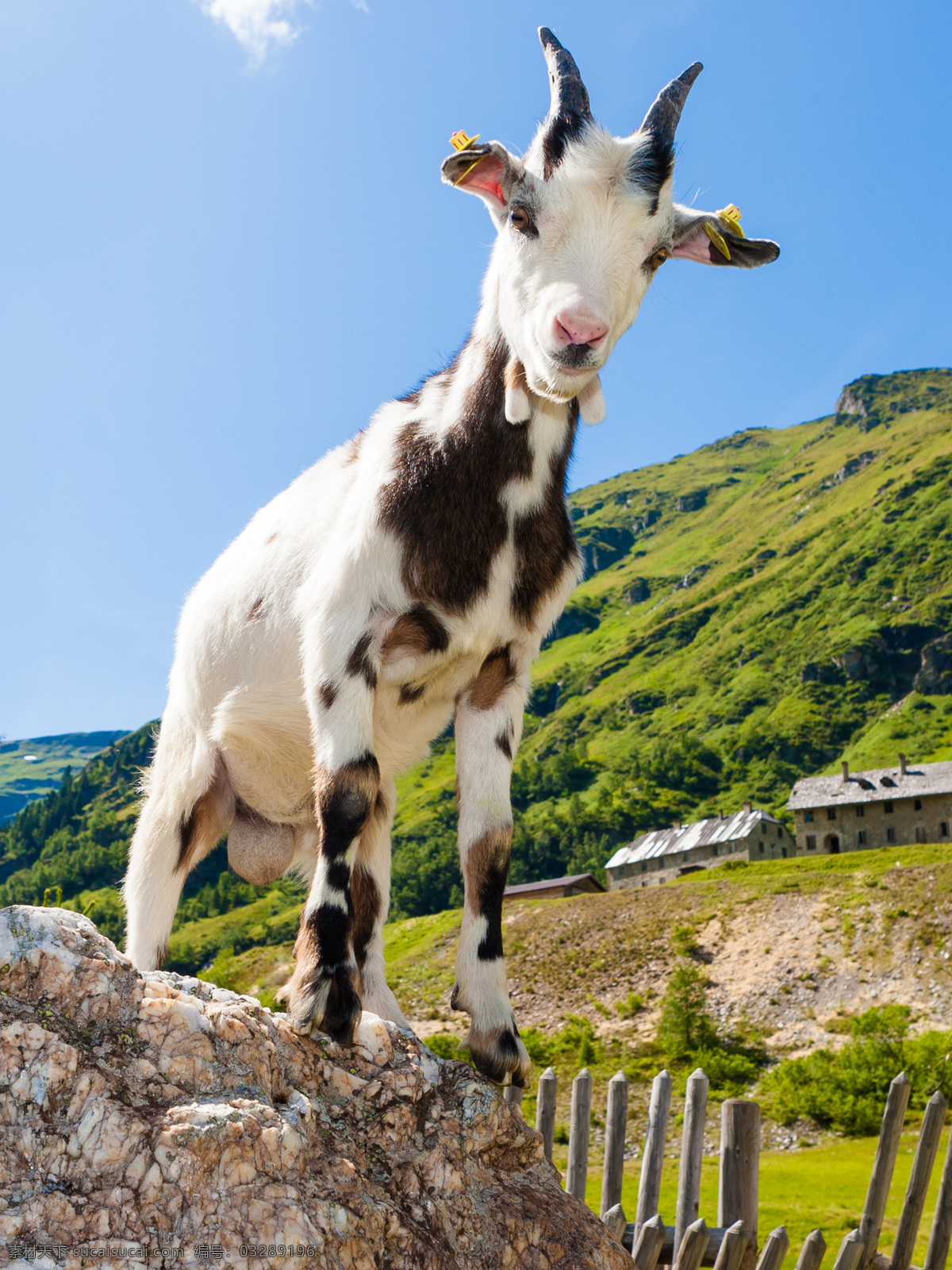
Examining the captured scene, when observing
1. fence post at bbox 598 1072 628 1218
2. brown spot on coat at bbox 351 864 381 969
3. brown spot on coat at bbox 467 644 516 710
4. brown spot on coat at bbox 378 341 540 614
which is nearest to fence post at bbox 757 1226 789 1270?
fence post at bbox 598 1072 628 1218

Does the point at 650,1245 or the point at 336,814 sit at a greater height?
the point at 336,814

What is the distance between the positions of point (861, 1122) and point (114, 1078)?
140 ft

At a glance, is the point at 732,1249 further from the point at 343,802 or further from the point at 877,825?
the point at 877,825

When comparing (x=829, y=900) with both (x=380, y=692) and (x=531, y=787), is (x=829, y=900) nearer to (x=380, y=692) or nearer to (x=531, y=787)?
(x=380, y=692)

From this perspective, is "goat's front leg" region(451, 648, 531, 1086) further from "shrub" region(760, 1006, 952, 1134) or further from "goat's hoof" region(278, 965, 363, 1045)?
"shrub" region(760, 1006, 952, 1134)

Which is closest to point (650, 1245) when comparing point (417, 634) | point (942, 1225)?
point (942, 1225)

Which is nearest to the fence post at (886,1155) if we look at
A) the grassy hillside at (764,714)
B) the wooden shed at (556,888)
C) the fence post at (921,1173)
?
the fence post at (921,1173)

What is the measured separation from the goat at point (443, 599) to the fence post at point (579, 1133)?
13.5ft

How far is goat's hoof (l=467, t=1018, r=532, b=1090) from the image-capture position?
158 inches

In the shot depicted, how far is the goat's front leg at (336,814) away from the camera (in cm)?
360

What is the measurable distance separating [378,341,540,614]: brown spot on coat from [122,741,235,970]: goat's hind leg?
151 centimetres

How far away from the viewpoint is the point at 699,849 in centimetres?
10362

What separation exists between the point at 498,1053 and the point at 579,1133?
465 centimetres

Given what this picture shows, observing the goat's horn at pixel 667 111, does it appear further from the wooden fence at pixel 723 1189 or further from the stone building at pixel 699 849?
the stone building at pixel 699 849
